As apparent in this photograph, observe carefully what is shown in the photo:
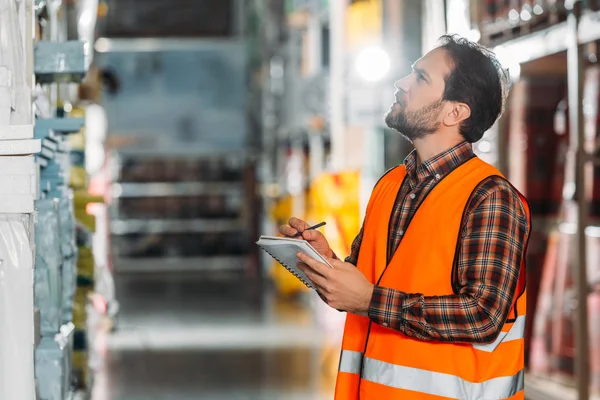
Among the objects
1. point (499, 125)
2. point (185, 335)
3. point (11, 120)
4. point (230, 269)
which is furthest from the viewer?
point (230, 269)

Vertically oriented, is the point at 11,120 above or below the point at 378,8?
below

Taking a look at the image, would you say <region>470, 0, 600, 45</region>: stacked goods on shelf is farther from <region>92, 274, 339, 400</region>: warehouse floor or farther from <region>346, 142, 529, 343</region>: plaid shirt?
<region>346, 142, 529, 343</region>: plaid shirt

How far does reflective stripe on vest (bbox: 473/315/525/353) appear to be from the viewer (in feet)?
9.64

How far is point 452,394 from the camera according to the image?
9.57ft

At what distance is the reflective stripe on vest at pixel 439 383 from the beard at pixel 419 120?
63cm

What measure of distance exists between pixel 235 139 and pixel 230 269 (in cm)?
273

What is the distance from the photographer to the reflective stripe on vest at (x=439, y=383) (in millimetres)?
2918

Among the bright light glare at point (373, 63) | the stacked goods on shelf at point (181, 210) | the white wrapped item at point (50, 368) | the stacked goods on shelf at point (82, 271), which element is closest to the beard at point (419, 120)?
the white wrapped item at point (50, 368)

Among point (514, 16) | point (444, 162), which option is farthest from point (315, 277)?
point (514, 16)

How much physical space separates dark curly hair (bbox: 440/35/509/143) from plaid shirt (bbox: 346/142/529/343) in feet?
0.74

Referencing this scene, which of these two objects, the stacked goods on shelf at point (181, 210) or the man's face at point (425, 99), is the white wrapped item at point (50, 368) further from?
the stacked goods on shelf at point (181, 210)

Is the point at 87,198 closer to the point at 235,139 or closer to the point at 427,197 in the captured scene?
the point at 427,197

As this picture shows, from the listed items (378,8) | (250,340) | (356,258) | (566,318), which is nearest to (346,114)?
(378,8)

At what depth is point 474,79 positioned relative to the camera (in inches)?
120
